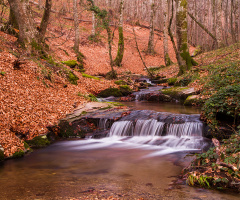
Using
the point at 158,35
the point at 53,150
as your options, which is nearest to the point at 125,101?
the point at 53,150

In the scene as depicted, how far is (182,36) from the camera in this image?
1524cm

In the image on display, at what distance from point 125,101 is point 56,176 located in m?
9.94

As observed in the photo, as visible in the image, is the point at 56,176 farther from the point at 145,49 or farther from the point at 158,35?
the point at 158,35

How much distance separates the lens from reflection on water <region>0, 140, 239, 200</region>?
13.8 ft

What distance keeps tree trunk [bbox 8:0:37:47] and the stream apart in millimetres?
7188

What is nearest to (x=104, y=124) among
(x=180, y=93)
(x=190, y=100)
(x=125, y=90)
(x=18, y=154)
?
(x=18, y=154)

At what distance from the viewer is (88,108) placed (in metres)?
10.9

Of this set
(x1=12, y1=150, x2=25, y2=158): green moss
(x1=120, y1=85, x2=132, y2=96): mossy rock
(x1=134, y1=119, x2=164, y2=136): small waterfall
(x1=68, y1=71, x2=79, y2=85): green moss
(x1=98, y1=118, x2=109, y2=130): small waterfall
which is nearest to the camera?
(x1=12, y1=150, x2=25, y2=158): green moss

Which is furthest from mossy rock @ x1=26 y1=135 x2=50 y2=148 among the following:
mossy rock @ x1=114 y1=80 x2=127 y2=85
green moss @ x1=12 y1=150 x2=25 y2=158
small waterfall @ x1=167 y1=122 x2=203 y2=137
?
mossy rock @ x1=114 y1=80 x2=127 y2=85

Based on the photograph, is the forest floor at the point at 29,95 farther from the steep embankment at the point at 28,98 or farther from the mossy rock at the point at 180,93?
the mossy rock at the point at 180,93

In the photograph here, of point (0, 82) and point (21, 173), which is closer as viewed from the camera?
point (21, 173)

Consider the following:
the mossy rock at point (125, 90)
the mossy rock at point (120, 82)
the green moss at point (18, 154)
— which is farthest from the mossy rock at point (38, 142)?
the mossy rock at point (120, 82)

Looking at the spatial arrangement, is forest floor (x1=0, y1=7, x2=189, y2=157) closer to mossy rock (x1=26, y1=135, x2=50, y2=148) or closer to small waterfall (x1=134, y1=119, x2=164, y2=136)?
mossy rock (x1=26, y1=135, x2=50, y2=148)

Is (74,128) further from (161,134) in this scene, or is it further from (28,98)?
(161,134)
